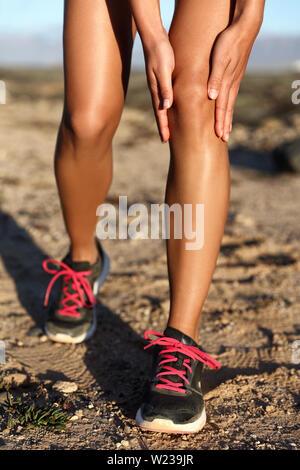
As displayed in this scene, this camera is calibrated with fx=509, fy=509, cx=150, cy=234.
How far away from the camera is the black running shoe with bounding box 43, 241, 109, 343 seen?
2203 mm

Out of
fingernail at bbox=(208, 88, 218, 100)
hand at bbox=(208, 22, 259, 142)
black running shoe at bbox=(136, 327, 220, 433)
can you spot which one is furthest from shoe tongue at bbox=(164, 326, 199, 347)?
fingernail at bbox=(208, 88, 218, 100)

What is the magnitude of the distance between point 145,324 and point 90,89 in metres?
1.10

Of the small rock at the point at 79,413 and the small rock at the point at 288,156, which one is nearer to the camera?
the small rock at the point at 79,413

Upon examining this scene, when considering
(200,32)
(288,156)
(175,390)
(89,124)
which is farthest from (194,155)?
(288,156)

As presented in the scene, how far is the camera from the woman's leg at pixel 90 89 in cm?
192

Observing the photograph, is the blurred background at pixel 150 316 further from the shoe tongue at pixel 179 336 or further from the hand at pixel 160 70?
the hand at pixel 160 70

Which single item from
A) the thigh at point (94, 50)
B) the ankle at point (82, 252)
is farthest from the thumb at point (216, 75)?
the ankle at point (82, 252)

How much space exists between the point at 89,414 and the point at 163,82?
1.12m

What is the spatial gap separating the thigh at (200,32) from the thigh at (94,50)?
1.30ft

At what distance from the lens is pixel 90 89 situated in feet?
6.38

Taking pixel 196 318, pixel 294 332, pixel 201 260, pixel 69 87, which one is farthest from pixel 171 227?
pixel 294 332

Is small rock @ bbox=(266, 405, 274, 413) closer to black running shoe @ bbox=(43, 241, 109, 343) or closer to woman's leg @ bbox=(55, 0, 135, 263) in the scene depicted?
black running shoe @ bbox=(43, 241, 109, 343)

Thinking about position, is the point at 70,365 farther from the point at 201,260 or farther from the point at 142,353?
the point at 201,260

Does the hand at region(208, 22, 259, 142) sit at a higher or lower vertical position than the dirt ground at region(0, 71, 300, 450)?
higher
